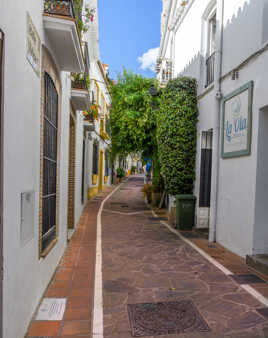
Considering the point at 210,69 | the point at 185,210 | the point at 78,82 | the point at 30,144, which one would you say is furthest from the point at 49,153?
the point at 210,69

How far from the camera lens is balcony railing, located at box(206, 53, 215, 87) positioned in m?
7.72

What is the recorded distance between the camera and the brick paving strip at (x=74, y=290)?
9.95 ft

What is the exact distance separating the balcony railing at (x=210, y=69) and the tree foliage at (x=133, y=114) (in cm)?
342

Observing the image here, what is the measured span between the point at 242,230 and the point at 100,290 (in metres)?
3.19

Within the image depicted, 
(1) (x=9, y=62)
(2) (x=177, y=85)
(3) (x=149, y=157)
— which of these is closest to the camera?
(1) (x=9, y=62)

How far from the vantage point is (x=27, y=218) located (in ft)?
9.64

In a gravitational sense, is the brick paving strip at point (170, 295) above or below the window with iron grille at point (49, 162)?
below

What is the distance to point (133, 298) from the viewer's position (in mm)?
3816

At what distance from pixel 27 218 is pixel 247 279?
12.1 feet

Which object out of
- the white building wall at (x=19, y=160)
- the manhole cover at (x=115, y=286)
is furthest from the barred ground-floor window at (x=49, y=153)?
the manhole cover at (x=115, y=286)

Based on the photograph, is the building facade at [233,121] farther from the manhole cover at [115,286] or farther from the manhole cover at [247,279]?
the manhole cover at [115,286]

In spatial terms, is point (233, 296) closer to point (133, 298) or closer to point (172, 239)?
point (133, 298)

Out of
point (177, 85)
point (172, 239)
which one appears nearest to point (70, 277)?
point (172, 239)

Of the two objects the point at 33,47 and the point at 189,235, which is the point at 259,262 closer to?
the point at 189,235
